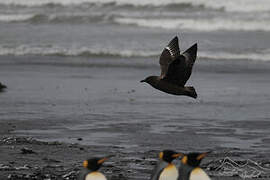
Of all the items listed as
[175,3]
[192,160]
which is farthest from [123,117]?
A: [175,3]

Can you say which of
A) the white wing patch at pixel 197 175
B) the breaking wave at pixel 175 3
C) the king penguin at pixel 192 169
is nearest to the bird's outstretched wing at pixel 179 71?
the king penguin at pixel 192 169

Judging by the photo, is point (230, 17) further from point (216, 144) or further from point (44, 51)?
point (216, 144)

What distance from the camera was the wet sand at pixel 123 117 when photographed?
828cm

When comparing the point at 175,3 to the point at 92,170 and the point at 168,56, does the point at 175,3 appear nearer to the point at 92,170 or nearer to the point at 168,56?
the point at 168,56

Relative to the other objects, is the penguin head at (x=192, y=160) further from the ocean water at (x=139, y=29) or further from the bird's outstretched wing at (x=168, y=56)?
the ocean water at (x=139, y=29)

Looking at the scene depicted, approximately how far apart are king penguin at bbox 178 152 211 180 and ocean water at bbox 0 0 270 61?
1149 cm

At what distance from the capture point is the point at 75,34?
22781 mm

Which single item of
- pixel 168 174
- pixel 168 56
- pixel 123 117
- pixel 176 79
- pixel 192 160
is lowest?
pixel 123 117

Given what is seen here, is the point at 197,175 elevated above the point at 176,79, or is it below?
below

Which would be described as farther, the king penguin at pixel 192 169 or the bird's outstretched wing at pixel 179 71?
the bird's outstretched wing at pixel 179 71

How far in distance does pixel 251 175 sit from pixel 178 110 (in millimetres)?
4487

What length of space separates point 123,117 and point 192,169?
5177 mm

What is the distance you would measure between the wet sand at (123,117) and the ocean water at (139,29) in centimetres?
196

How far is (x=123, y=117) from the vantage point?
11.0 m
